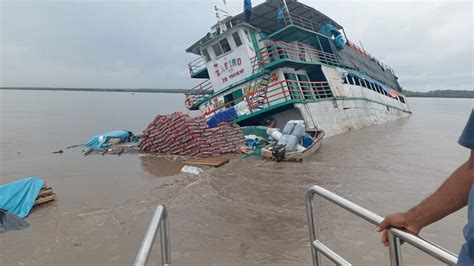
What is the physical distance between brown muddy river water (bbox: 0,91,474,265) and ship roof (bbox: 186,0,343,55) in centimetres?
802

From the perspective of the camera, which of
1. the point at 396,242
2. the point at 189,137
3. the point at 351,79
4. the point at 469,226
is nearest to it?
the point at 469,226

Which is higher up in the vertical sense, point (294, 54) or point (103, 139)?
point (294, 54)

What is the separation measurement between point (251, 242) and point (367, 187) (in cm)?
418

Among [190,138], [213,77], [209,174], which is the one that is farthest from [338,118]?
[209,174]

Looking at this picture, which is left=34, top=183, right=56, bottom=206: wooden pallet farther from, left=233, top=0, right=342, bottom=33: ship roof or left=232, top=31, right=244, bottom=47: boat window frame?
left=233, top=0, right=342, bottom=33: ship roof

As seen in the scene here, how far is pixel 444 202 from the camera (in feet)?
4.10

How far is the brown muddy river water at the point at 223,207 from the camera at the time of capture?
4242 mm

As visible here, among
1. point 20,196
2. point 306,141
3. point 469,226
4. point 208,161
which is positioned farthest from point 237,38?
point 469,226

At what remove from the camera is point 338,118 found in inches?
640

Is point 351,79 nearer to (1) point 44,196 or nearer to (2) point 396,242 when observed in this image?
(1) point 44,196

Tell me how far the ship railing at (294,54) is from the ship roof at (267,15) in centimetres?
195

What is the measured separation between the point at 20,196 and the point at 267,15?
15155mm

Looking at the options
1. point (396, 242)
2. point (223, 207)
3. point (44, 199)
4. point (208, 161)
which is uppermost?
point (44, 199)

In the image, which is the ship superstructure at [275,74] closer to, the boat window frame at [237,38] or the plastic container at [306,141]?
the boat window frame at [237,38]
